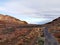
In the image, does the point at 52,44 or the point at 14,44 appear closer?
the point at 52,44

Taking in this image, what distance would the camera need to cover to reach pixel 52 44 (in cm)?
2736

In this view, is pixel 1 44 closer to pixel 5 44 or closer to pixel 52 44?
pixel 5 44

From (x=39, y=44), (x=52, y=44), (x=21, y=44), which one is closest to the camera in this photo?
(x=52, y=44)

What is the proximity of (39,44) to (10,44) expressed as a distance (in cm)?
762

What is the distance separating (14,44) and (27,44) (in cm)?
283

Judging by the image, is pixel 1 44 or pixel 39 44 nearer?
pixel 39 44

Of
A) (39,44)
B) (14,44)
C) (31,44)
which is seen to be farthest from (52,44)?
(14,44)

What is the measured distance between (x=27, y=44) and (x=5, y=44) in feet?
14.6

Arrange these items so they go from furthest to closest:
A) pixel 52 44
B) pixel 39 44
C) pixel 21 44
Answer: pixel 21 44 < pixel 39 44 < pixel 52 44

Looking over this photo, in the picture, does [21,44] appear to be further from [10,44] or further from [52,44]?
[52,44]

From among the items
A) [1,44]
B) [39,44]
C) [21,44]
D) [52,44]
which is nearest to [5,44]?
[1,44]

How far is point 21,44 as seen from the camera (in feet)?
133

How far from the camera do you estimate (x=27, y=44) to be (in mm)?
40750

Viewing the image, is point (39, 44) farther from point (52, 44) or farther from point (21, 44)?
point (52, 44)
